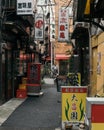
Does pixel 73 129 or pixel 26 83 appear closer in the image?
pixel 73 129

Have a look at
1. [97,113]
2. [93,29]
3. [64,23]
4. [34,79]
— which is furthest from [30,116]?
[64,23]

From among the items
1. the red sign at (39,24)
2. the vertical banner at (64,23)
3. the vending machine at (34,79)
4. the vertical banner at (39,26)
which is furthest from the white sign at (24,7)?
the red sign at (39,24)

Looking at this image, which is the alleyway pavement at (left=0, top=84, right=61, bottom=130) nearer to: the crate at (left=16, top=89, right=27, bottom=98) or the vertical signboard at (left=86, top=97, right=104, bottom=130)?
the crate at (left=16, top=89, right=27, bottom=98)

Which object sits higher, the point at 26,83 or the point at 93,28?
the point at 93,28

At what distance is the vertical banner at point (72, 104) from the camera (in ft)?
38.9

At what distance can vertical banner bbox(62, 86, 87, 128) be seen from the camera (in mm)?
11852

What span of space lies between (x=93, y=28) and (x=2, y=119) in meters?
5.78

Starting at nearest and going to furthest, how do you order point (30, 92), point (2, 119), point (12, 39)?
point (2, 119)
point (12, 39)
point (30, 92)

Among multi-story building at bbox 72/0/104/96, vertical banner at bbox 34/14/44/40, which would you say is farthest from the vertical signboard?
vertical banner at bbox 34/14/44/40

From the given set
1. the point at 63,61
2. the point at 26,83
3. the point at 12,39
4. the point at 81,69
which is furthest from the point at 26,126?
the point at 63,61

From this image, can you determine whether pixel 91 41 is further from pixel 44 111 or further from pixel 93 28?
pixel 44 111

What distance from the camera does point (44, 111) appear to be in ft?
56.6

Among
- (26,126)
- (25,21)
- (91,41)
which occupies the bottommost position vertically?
(26,126)

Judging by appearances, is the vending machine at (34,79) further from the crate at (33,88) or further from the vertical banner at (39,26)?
the vertical banner at (39,26)
